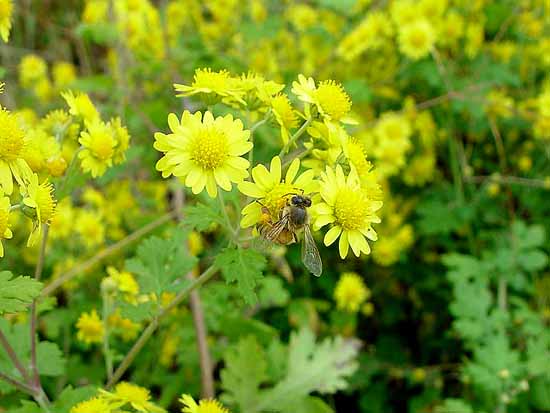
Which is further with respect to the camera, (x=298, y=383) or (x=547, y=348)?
(x=547, y=348)

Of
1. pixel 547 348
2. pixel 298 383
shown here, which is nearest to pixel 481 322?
pixel 547 348

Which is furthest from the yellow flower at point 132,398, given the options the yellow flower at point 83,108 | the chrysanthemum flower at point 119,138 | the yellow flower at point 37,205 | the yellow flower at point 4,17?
the yellow flower at point 4,17

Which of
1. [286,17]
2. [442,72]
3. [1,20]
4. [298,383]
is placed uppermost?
[286,17]

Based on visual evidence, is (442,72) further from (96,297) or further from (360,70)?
(96,297)

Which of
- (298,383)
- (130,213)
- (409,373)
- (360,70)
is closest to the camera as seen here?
(298,383)

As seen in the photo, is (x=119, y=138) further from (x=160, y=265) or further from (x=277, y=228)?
(x=277, y=228)
